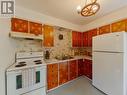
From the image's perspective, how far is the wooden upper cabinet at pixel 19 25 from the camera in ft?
8.29

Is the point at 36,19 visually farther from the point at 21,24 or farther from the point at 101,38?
the point at 101,38

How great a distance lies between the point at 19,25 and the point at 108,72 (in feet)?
8.25

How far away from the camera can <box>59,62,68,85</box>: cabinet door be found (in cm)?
354

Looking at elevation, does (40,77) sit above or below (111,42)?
below

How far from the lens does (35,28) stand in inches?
121

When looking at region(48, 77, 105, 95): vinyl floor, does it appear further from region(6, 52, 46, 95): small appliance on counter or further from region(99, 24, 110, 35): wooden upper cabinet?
region(99, 24, 110, 35): wooden upper cabinet

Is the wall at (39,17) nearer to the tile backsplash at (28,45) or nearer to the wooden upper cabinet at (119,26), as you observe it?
the tile backsplash at (28,45)

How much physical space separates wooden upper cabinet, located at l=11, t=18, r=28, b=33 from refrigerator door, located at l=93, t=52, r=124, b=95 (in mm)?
2187

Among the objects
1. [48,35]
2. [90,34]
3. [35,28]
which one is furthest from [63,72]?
[90,34]

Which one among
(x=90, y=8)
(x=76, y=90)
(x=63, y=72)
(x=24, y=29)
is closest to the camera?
(x=90, y=8)

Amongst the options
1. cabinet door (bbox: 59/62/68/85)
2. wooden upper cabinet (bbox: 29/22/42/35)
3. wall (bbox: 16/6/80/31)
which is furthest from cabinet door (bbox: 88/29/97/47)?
wooden upper cabinet (bbox: 29/22/42/35)

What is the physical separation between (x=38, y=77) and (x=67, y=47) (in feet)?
7.31

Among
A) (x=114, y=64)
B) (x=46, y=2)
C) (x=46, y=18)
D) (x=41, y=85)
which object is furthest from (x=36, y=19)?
(x=114, y=64)

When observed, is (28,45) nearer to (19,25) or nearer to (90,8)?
(19,25)
